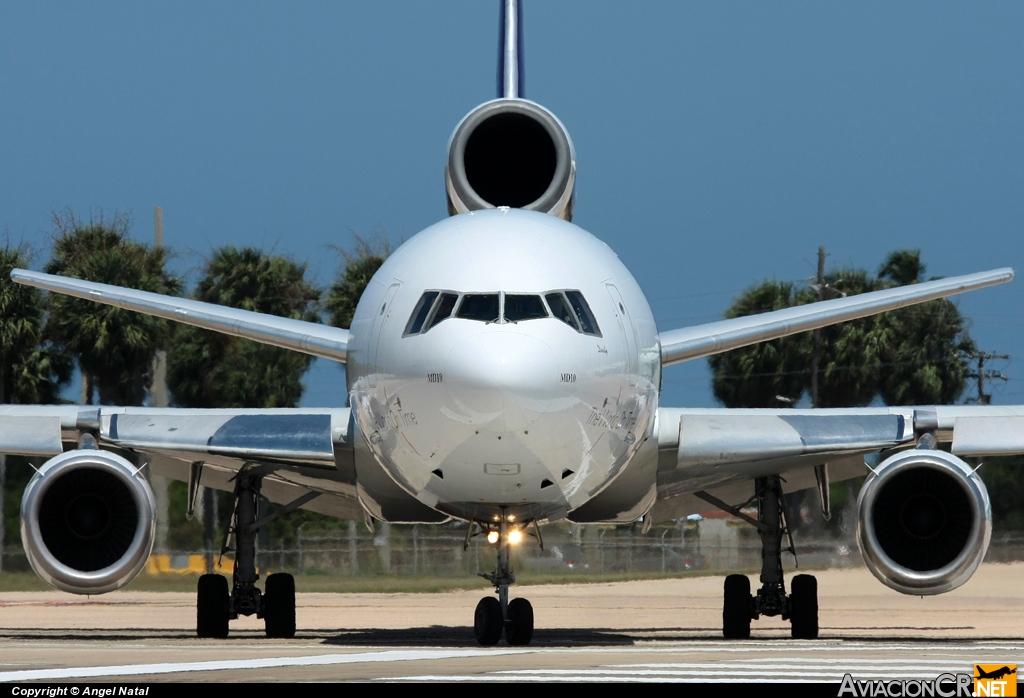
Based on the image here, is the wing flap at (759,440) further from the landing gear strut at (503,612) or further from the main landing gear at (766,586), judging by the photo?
the landing gear strut at (503,612)

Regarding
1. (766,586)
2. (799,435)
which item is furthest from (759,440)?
(766,586)

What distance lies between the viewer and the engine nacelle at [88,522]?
42.8 feet

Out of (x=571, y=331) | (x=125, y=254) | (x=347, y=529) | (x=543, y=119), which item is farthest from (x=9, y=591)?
(x=571, y=331)

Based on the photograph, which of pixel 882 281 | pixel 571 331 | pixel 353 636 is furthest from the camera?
pixel 882 281

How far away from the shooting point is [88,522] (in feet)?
43.7

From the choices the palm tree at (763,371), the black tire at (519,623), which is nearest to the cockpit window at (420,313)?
the black tire at (519,623)

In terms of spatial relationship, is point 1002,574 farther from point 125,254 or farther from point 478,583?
point 125,254

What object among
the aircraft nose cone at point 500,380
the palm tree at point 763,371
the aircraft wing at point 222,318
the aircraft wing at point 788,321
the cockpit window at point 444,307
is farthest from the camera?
the palm tree at point 763,371

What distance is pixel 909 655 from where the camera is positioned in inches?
421

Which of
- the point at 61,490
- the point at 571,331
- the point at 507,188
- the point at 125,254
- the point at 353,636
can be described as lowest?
the point at 353,636

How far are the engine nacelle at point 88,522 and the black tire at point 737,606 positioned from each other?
17.4 feet

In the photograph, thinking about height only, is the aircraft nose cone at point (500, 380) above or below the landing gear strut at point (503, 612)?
above

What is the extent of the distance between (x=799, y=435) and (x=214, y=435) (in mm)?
4919

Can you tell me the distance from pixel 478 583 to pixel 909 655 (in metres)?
15.1
